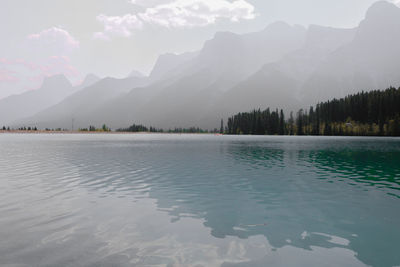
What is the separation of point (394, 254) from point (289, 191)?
13136mm

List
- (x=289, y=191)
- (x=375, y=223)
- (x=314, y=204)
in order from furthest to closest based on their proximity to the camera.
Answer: (x=289, y=191)
(x=314, y=204)
(x=375, y=223)

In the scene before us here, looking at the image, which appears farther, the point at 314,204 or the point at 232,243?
the point at 314,204

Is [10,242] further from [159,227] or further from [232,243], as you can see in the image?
[232,243]

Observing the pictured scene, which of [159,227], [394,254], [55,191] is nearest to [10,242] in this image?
[159,227]

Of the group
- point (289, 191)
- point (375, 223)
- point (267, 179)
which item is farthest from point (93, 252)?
point (267, 179)

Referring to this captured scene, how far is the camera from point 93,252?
11352mm

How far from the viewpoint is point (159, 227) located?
14891mm

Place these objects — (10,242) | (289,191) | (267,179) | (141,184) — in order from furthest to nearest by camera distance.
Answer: (267,179) < (141,184) < (289,191) < (10,242)

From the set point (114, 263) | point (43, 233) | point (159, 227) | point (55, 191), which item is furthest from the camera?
point (55, 191)

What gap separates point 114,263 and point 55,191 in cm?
1605

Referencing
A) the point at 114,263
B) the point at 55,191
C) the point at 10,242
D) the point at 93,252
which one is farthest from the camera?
the point at 55,191

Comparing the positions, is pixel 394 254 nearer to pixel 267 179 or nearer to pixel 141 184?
pixel 267 179

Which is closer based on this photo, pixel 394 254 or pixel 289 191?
pixel 394 254

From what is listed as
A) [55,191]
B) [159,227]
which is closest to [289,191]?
[159,227]
